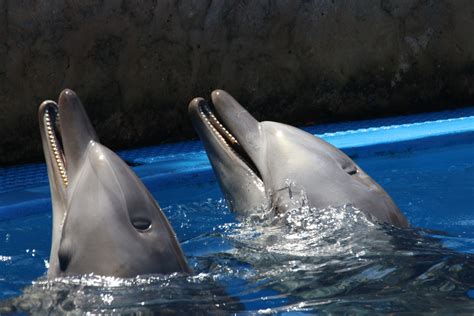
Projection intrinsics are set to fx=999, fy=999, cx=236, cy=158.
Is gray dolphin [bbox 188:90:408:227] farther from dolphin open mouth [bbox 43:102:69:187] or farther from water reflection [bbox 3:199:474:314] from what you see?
dolphin open mouth [bbox 43:102:69:187]

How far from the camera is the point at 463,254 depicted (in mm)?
4316

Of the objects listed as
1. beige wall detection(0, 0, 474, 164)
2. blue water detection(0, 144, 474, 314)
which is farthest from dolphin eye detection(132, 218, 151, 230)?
beige wall detection(0, 0, 474, 164)

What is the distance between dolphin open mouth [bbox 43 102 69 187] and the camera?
13.5 feet

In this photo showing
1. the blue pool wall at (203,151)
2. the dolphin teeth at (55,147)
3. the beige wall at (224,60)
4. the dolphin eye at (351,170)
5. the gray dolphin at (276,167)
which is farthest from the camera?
the beige wall at (224,60)

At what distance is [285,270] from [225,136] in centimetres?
116

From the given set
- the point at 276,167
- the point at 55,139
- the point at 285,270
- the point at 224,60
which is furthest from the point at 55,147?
the point at 224,60

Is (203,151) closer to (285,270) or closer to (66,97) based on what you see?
(285,270)

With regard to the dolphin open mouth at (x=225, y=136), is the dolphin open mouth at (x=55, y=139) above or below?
above

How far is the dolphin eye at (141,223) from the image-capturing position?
3.65 m

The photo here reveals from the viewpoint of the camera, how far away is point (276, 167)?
16.2 feet

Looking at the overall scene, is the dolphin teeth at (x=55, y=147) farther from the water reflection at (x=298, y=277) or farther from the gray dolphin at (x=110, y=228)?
the water reflection at (x=298, y=277)

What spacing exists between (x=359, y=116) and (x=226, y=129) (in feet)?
14.3

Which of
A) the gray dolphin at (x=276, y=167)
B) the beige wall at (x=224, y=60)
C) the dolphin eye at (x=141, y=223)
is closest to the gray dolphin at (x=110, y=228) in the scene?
the dolphin eye at (x=141, y=223)

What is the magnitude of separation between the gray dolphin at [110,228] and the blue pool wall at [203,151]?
2.63 metres
